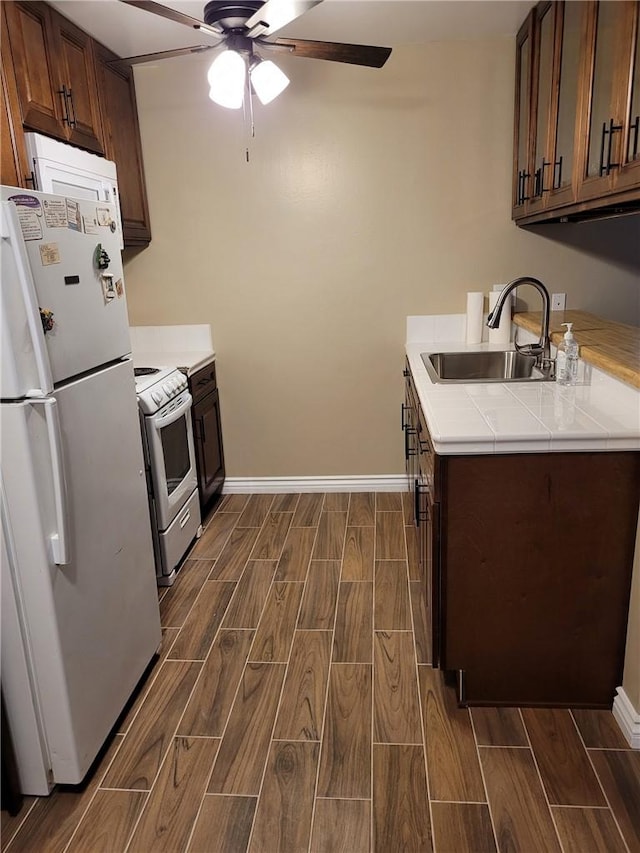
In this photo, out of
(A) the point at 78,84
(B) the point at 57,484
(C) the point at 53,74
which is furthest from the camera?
(A) the point at 78,84

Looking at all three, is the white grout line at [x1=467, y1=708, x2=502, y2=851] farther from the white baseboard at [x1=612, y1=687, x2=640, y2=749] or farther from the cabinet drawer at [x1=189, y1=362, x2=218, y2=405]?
the cabinet drawer at [x1=189, y1=362, x2=218, y2=405]

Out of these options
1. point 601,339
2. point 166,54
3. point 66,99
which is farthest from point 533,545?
point 66,99

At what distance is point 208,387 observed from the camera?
3699 mm

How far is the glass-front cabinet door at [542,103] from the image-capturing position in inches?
100

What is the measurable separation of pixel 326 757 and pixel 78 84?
9.60 ft

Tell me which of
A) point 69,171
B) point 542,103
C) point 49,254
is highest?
point 542,103

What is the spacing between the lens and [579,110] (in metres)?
2.09

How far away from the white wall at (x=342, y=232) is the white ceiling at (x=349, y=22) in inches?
7.1

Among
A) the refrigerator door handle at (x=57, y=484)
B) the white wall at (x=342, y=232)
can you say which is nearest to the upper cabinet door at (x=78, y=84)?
the white wall at (x=342, y=232)

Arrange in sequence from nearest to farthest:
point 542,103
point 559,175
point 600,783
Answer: point 600,783, point 559,175, point 542,103

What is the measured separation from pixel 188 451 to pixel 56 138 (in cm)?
154

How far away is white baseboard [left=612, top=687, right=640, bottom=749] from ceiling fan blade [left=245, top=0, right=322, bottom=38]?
7.37ft

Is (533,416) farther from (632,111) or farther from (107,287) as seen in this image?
(107,287)

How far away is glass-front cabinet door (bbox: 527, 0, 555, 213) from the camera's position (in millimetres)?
2547
